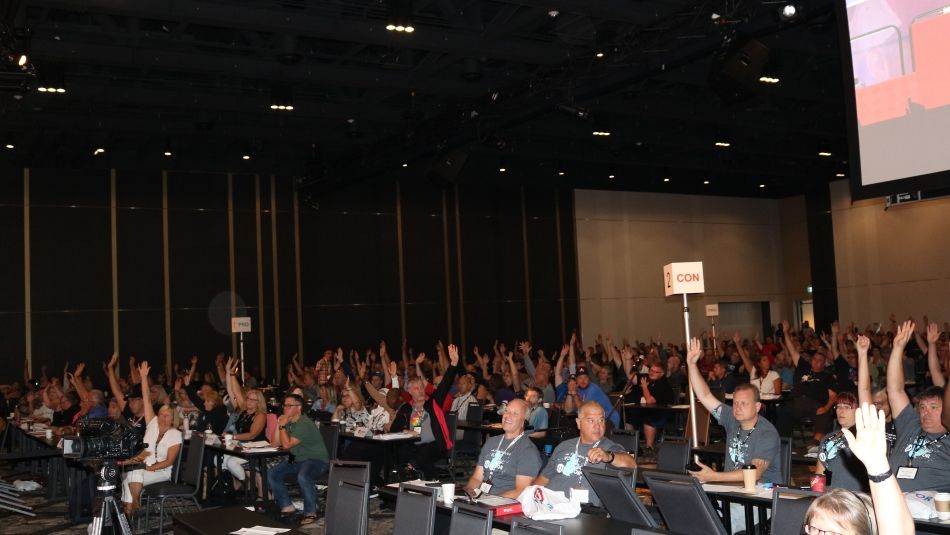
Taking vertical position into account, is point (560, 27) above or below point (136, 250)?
above

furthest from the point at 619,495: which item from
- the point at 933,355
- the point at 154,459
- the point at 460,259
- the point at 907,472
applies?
the point at 460,259

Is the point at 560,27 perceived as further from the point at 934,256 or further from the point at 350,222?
the point at 934,256

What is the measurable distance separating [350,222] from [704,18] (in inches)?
488

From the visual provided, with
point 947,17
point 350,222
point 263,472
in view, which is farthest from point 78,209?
point 947,17

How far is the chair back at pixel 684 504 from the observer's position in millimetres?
3996

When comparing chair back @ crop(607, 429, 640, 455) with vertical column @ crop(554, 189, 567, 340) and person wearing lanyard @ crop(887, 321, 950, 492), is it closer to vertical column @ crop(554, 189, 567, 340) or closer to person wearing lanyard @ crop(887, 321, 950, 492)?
person wearing lanyard @ crop(887, 321, 950, 492)

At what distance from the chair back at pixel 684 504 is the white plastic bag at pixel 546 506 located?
16.7 inches

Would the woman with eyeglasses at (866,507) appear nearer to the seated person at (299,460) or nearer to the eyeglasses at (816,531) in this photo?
the eyeglasses at (816,531)

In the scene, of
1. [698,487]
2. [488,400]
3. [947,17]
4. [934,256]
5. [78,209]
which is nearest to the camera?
[698,487]

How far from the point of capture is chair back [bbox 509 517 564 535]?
321 centimetres

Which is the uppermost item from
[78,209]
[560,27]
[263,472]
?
[560,27]

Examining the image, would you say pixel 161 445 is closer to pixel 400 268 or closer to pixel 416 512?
pixel 416 512

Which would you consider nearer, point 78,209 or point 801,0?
point 801,0

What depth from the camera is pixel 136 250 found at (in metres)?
18.1
